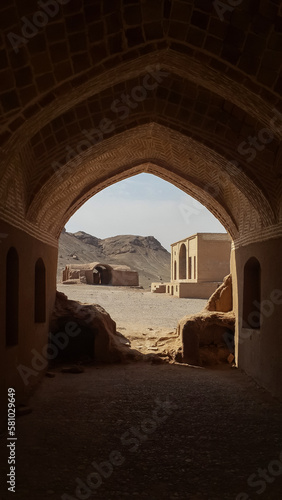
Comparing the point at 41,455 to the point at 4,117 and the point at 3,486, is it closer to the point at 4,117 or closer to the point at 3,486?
the point at 3,486

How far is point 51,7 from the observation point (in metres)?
3.77

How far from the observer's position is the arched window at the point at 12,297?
6.14m

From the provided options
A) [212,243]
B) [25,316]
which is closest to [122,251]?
[212,243]

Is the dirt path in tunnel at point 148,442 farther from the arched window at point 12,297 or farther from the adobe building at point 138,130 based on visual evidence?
the arched window at point 12,297

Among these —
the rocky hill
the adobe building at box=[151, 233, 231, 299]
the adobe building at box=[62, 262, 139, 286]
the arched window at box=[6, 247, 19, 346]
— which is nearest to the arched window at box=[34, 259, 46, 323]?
the arched window at box=[6, 247, 19, 346]

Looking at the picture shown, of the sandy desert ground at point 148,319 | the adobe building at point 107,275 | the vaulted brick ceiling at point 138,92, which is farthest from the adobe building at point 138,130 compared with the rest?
the adobe building at point 107,275

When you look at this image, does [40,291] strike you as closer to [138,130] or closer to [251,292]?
[138,130]

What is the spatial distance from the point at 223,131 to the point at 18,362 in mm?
4907

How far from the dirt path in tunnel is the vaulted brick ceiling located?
302cm

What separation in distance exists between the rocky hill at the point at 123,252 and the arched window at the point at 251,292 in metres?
49.3

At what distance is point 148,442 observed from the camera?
190 inches

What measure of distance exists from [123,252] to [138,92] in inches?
2605

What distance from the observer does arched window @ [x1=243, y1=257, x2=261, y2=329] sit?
8.49m

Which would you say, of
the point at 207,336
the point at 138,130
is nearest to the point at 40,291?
the point at 138,130
